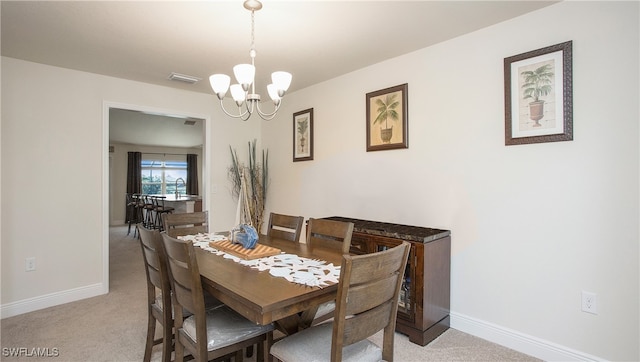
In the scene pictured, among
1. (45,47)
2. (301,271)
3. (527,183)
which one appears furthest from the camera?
(45,47)

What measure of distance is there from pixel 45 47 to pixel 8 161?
113cm

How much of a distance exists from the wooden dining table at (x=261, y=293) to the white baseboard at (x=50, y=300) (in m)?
2.35

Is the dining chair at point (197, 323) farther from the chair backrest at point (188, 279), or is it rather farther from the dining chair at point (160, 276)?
the dining chair at point (160, 276)

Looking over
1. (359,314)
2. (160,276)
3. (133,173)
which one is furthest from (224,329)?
(133,173)

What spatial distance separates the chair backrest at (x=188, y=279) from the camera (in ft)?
4.78

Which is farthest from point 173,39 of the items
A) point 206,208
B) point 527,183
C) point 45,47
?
point 527,183

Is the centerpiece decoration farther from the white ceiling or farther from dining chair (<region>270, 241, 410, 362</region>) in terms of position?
dining chair (<region>270, 241, 410, 362</region>)

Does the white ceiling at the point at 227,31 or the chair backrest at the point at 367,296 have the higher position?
the white ceiling at the point at 227,31

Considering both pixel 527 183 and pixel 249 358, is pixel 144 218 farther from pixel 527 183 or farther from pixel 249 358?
pixel 527 183

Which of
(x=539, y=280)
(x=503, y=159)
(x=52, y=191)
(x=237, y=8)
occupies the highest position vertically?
(x=237, y=8)

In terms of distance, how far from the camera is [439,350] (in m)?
2.29

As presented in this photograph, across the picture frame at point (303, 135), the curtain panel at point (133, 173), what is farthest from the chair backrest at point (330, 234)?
the curtain panel at point (133, 173)

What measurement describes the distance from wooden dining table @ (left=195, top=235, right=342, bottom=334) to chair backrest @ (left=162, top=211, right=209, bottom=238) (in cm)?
85

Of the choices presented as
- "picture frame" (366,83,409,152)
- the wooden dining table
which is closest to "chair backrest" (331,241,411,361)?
the wooden dining table
